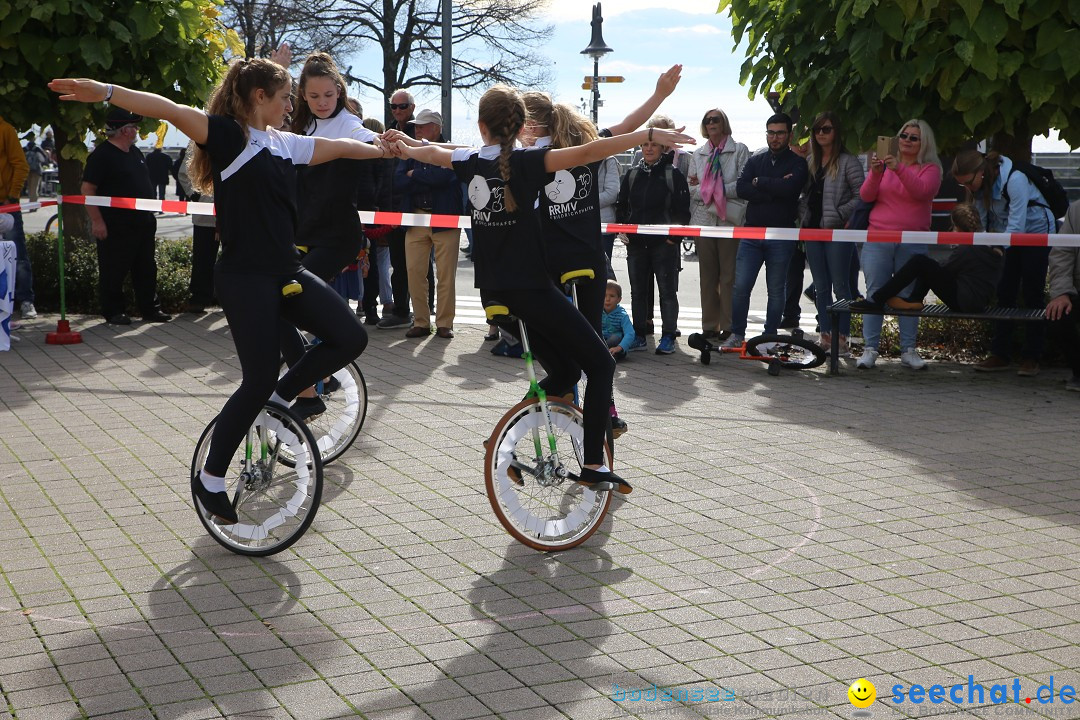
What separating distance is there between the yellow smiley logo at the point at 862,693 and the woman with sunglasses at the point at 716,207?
7584mm

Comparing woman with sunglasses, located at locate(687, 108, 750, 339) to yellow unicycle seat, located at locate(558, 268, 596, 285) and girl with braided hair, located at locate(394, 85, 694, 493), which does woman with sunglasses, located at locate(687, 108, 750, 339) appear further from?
girl with braided hair, located at locate(394, 85, 694, 493)

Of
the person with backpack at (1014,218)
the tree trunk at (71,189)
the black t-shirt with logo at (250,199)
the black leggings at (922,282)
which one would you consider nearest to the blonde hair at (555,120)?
the black t-shirt with logo at (250,199)

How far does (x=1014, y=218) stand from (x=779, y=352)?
7.15 ft

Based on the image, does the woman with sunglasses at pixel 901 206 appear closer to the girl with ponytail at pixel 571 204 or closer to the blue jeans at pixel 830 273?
the blue jeans at pixel 830 273

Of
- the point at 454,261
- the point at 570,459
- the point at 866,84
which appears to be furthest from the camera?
the point at 454,261

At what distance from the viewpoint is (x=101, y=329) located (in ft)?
38.9

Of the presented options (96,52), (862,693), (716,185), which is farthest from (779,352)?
(96,52)

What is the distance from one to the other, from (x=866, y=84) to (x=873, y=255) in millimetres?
1459

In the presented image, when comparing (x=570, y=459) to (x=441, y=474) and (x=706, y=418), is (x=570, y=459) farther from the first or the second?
(x=706, y=418)

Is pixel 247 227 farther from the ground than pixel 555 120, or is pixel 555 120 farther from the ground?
pixel 555 120

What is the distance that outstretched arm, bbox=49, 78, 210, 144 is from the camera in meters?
4.79

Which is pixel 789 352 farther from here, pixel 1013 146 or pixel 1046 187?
pixel 1013 146

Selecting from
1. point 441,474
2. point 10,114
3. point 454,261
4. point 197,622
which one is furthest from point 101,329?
point 197,622

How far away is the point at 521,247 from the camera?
17.9 ft
